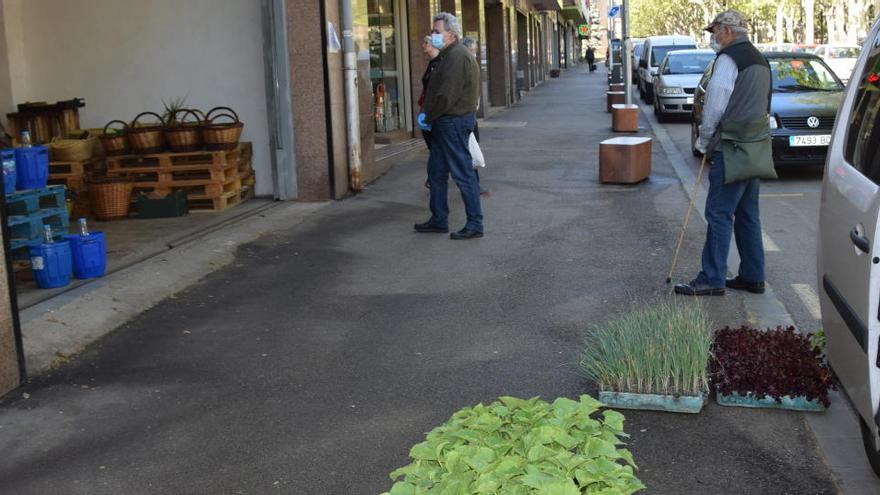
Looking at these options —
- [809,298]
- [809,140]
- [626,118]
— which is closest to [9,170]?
[809,298]

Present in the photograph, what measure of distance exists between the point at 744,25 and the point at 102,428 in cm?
486

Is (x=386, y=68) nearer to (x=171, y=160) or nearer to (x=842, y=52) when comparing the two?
(x=171, y=160)

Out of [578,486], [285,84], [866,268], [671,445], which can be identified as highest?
[285,84]

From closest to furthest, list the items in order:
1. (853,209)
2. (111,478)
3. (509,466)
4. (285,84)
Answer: (509,466) < (853,209) < (111,478) < (285,84)

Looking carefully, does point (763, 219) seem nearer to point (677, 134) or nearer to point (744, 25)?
point (744, 25)

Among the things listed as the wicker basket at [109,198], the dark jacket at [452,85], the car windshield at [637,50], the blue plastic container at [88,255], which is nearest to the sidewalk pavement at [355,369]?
the blue plastic container at [88,255]

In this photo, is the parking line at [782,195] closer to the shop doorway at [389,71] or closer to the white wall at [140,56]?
the white wall at [140,56]

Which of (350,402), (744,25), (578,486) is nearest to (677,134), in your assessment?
(744,25)

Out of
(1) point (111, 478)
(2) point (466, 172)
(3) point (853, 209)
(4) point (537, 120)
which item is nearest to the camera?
(3) point (853, 209)

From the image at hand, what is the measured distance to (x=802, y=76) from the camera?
16438mm

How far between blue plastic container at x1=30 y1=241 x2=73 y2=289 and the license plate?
32.0ft

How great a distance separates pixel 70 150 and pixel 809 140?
30.5ft

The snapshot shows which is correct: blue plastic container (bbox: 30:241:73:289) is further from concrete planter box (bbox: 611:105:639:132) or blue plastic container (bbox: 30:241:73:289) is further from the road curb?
concrete planter box (bbox: 611:105:639:132)

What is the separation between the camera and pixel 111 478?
4625 millimetres
